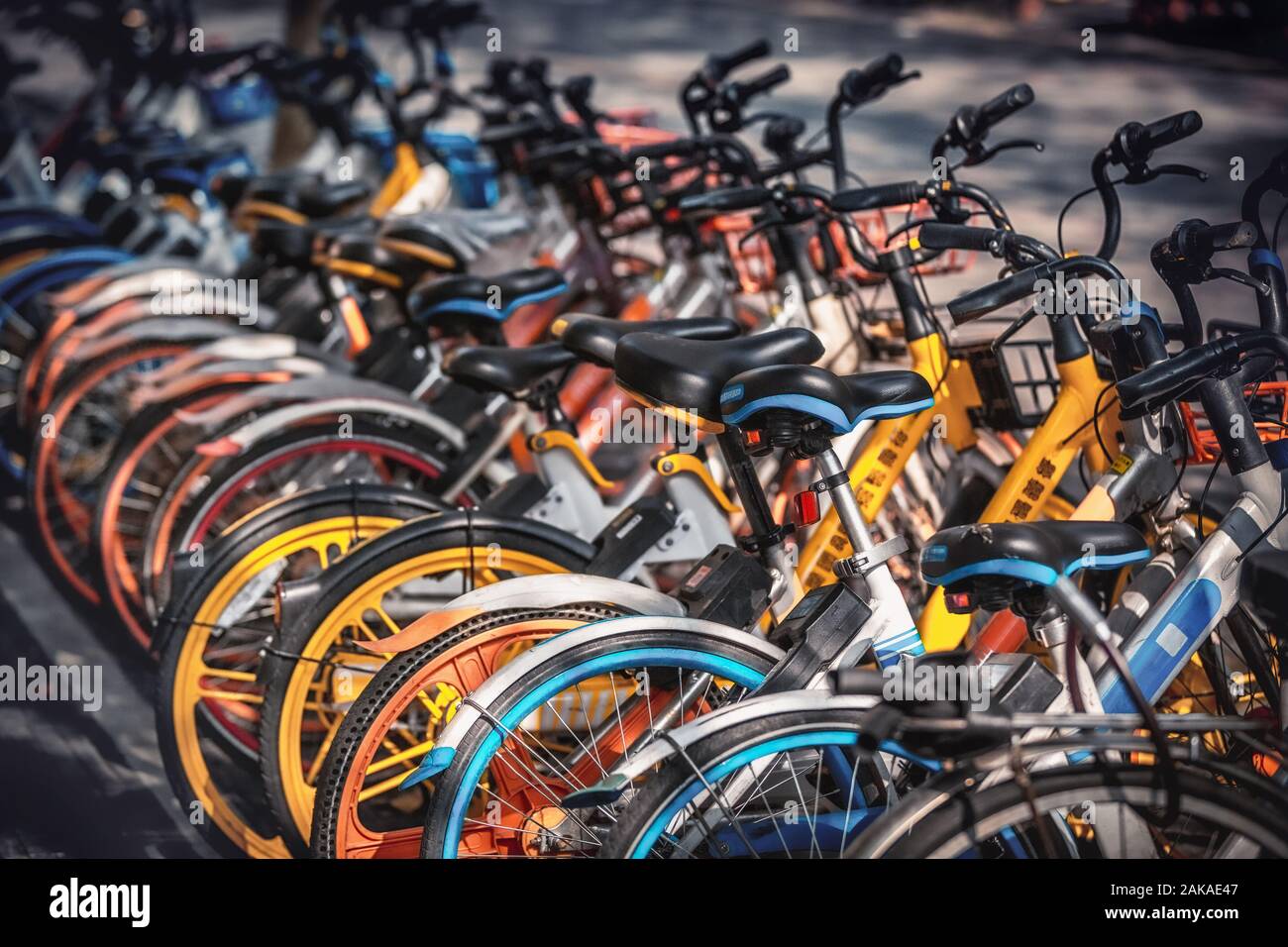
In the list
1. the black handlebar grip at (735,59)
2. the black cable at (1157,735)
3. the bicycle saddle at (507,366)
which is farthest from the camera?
the black handlebar grip at (735,59)

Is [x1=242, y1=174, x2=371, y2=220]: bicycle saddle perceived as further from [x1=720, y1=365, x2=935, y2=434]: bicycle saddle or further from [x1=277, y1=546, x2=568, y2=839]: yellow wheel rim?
[x1=720, y1=365, x2=935, y2=434]: bicycle saddle

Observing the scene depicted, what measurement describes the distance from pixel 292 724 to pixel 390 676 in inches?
18.8

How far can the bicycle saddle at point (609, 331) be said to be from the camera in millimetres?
2373

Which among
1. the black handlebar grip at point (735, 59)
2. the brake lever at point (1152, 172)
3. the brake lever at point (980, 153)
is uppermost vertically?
the black handlebar grip at point (735, 59)

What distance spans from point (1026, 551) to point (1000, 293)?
0.56m

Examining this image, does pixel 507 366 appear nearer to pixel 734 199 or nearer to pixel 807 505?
pixel 734 199

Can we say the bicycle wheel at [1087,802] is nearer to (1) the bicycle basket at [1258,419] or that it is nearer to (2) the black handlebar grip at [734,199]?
(1) the bicycle basket at [1258,419]

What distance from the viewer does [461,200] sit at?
15.1ft

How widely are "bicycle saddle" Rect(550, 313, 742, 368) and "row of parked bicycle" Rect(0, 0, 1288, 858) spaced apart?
1cm

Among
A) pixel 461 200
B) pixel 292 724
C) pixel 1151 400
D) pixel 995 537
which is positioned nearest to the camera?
pixel 995 537

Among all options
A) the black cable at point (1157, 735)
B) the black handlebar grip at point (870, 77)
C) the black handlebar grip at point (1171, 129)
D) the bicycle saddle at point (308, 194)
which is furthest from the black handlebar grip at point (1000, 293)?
the bicycle saddle at point (308, 194)

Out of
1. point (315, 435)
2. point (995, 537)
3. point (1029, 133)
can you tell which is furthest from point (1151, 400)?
point (1029, 133)
